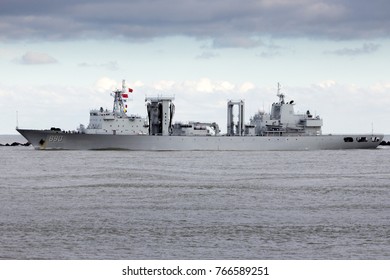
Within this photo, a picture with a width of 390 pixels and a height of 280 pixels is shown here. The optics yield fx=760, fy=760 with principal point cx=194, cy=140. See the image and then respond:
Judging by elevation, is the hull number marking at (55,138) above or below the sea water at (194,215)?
above

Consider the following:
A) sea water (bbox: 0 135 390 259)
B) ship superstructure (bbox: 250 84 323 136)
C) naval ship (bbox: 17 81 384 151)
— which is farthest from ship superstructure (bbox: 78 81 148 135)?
sea water (bbox: 0 135 390 259)

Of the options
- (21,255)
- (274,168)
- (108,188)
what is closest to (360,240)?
(21,255)

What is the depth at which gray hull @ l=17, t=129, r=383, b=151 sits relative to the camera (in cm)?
8231

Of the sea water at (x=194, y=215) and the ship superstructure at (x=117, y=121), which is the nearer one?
the sea water at (x=194, y=215)

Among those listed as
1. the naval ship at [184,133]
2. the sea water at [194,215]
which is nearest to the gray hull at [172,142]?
the naval ship at [184,133]

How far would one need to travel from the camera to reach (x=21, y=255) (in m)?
21.0

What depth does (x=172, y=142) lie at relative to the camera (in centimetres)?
8400

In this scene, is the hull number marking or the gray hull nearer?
the gray hull

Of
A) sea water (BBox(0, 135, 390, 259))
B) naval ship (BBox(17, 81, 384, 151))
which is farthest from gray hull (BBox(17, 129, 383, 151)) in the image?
sea water (BBox(0, 135, 390, 259))

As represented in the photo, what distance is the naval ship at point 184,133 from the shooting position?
270 ft

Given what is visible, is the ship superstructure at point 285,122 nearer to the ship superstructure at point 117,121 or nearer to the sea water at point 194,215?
the ship superstructure at point 117,121

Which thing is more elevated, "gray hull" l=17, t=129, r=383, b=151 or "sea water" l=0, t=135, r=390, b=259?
"gray hull" l=17, t=129, r=383, b=151

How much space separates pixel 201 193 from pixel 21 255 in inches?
656

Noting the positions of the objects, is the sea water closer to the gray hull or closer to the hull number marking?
the gray hull
